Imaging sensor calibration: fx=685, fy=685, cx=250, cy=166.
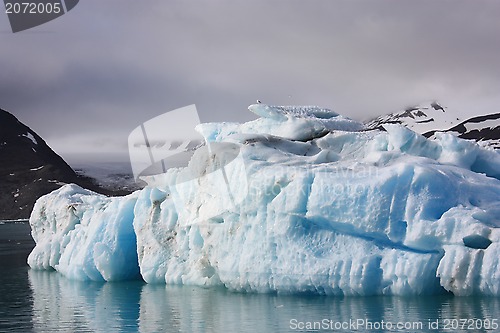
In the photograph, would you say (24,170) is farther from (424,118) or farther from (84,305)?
(84,305)

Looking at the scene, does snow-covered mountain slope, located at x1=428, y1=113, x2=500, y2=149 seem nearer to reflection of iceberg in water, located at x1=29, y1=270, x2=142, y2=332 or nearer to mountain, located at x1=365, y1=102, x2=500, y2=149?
mountain, located at x1=365, y1=102, x2=500, y2=149

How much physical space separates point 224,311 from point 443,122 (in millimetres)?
124942

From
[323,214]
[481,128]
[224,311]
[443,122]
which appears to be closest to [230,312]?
[224,311]

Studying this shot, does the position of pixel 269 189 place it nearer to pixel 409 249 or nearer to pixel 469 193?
pixel 409 249

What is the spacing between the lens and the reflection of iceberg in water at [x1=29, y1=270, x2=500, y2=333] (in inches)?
522

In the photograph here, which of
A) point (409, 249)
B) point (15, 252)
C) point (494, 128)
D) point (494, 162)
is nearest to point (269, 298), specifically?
point (409, 249)

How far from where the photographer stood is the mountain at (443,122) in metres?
99.3

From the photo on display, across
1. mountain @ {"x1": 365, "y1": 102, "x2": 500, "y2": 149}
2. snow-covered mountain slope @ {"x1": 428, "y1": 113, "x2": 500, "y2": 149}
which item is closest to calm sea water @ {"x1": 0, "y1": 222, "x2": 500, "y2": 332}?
mountain @ {"x1": 365, "y1": 102, "x2": 500, "y2": 149}

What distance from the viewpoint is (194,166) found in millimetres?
19141

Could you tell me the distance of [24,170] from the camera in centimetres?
13462

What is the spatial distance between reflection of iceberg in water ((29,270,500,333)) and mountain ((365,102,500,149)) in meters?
65.9

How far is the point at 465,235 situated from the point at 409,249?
1.34 m

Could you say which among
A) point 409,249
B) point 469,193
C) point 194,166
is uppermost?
point 194,166

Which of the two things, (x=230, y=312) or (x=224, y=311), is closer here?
(x=230, y=312)
